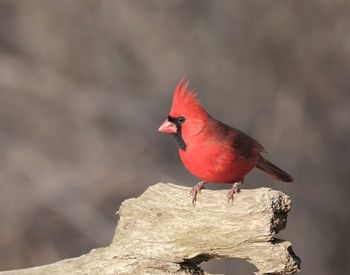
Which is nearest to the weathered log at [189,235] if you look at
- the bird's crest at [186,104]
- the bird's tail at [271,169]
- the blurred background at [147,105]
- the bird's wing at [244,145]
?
the bird's wing at [244,145]

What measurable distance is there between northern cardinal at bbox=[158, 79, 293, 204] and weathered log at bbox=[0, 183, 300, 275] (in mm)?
117

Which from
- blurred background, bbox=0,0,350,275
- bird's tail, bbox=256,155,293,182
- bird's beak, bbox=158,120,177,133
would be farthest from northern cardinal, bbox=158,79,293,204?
blurred background, bbox=0,0,350,275

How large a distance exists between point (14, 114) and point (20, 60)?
586 millimetres

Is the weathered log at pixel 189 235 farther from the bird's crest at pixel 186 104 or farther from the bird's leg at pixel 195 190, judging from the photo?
the bird's crest at pixel 186 104

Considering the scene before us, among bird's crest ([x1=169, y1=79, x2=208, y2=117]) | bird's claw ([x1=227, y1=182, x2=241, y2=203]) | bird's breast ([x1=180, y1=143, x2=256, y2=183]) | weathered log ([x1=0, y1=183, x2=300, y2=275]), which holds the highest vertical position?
bird's crest ([x1=169, y1=79, x2=208, y2=117])

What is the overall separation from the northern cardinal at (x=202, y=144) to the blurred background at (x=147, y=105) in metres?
2.37

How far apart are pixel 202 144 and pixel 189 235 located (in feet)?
1.59

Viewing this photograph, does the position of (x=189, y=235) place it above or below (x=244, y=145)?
below

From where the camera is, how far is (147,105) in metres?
5.93

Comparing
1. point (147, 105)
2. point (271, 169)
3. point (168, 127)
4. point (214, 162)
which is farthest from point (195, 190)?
point (147, 105)

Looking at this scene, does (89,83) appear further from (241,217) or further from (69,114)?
(241,217)

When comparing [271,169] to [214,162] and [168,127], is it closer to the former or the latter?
[214,162]

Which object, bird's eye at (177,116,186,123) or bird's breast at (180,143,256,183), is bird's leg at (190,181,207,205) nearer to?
bird's breast at (180,143,256,183)

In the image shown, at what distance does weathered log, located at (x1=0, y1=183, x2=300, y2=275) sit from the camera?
2723 mm
